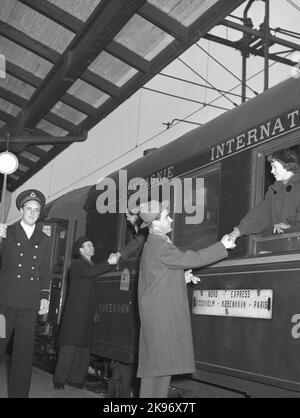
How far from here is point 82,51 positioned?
7.13 metres

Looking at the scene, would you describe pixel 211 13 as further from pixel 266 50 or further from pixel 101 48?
pixel 266 50

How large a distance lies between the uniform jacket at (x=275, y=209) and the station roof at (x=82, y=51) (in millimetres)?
2625

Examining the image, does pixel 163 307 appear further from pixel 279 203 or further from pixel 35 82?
pixel 35 82

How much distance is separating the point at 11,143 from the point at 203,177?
529 centimetres

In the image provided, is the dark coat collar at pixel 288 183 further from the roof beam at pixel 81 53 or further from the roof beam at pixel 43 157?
the roof beam at pixel 43 157

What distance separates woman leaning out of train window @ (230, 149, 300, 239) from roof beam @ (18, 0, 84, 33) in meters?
3.71

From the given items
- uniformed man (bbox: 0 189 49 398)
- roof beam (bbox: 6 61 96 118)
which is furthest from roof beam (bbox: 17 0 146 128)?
uniformed man (bbox: 0 189 49 398)

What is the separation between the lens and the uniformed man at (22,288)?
455 centimetres

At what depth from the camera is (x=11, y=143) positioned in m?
9.69

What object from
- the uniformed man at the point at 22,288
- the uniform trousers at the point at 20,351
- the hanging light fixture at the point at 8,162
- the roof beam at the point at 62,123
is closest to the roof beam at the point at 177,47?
the roof beam at the point at 62,123

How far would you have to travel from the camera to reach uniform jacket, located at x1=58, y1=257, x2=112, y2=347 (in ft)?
21.4

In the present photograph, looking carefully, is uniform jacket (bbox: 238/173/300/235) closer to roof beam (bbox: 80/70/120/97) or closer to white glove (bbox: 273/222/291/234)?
white glove (bbox: 273/222/291/234)

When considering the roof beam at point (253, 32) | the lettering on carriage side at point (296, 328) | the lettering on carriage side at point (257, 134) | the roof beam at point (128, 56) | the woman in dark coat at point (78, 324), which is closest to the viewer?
the lettering on carriage side at point (296, 328)
